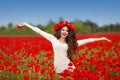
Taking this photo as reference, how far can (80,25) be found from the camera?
4053 cm

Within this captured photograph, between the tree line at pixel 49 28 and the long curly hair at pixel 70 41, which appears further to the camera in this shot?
the tree line at pixel 49 28

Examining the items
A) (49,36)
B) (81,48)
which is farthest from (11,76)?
(81,48)

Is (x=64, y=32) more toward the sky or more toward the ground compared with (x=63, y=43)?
more toward the sky

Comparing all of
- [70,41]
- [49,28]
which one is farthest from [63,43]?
[49,28]

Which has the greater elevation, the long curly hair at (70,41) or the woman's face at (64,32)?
the woman's face at (64,32)

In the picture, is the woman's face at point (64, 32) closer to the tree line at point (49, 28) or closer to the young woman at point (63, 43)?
the young woman at point (63, 43)

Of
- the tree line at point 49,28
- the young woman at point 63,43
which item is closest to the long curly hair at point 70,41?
the young woman at point 63,43

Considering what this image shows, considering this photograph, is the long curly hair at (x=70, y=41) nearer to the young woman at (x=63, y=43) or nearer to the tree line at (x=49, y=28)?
the young woman at (x=63, y=43)

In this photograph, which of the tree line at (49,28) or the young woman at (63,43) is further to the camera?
the tree line at (49,28)

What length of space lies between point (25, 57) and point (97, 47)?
3853 mm

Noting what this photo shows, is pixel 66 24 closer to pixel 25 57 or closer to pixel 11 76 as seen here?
pixel 11 76

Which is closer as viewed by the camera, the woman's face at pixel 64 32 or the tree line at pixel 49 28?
the woman's face at pixel 64 32

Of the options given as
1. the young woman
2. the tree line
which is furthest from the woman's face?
the tree line

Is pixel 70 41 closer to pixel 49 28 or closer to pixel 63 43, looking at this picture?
pixel 63 43
